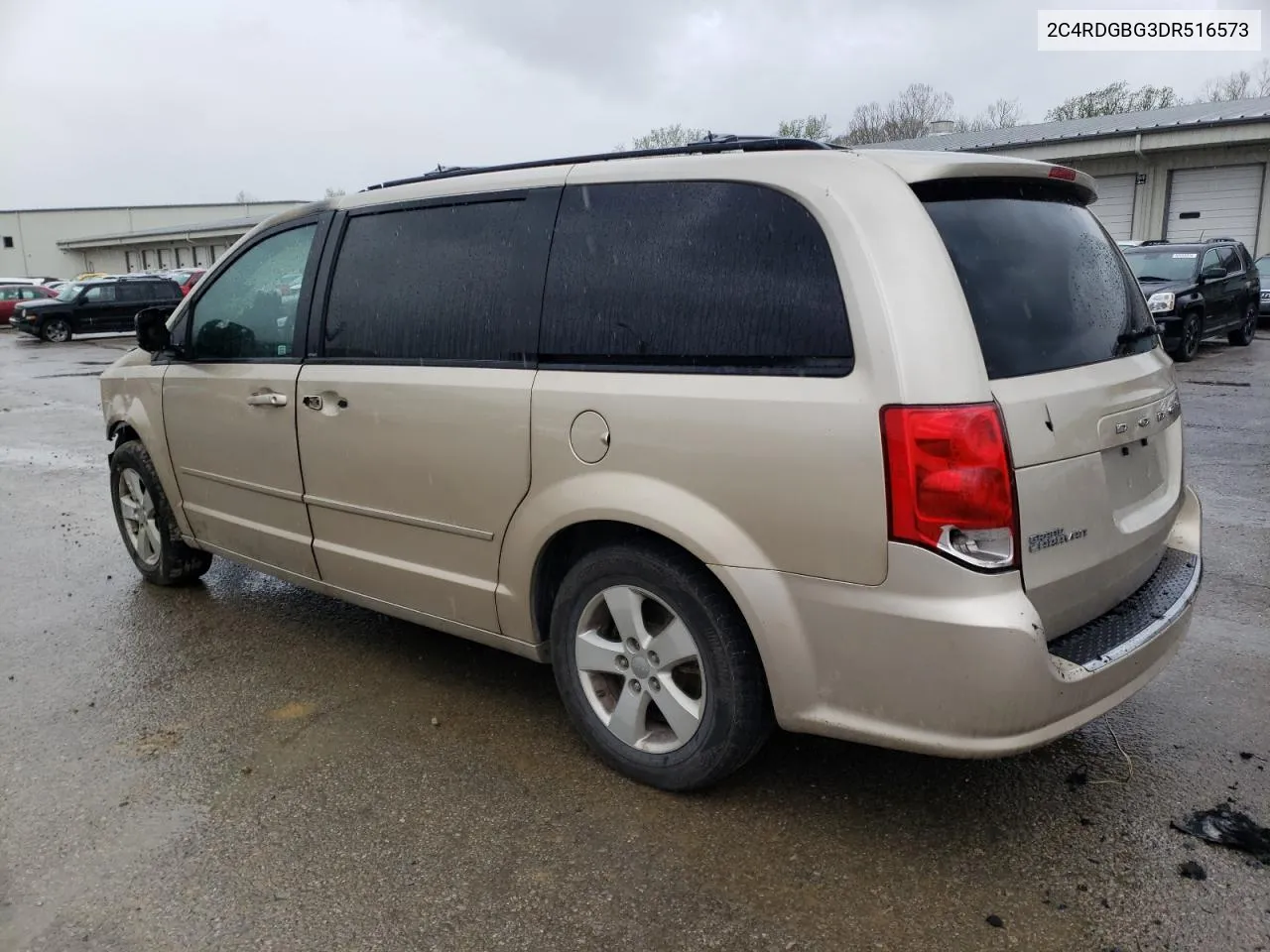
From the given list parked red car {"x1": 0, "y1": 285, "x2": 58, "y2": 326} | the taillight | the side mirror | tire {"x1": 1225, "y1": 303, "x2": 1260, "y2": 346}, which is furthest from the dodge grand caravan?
parked red car {"x1": 0, "y1": 285, "x2": 58, "y2": 326}

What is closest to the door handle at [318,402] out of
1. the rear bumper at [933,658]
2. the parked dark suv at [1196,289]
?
the rear bumper at [933,658]

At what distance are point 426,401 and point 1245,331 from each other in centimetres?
1648

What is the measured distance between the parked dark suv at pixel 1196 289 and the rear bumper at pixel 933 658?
1182 cm

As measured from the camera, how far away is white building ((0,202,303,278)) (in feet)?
219

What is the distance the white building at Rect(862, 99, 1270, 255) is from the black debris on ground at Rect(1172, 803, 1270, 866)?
21076 millimetres

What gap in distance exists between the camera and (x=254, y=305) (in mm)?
4230

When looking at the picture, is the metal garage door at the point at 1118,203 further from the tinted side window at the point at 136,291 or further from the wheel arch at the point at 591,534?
the tinted side window at the point at 136,291

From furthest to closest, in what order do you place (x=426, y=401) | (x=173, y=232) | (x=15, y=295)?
(x=173, y=232) → (x=15, y=295) → (x=426, y=401)

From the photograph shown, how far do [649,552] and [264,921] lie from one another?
1392 millimetres

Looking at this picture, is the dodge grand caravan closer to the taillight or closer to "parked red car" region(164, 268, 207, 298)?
the taillight

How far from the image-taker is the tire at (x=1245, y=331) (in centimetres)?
1558

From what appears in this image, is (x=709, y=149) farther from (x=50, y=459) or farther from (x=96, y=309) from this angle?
(x=96, y=309)

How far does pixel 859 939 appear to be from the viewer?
92.9 inches

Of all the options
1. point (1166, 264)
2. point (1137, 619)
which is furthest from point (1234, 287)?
point (1137, 619)
